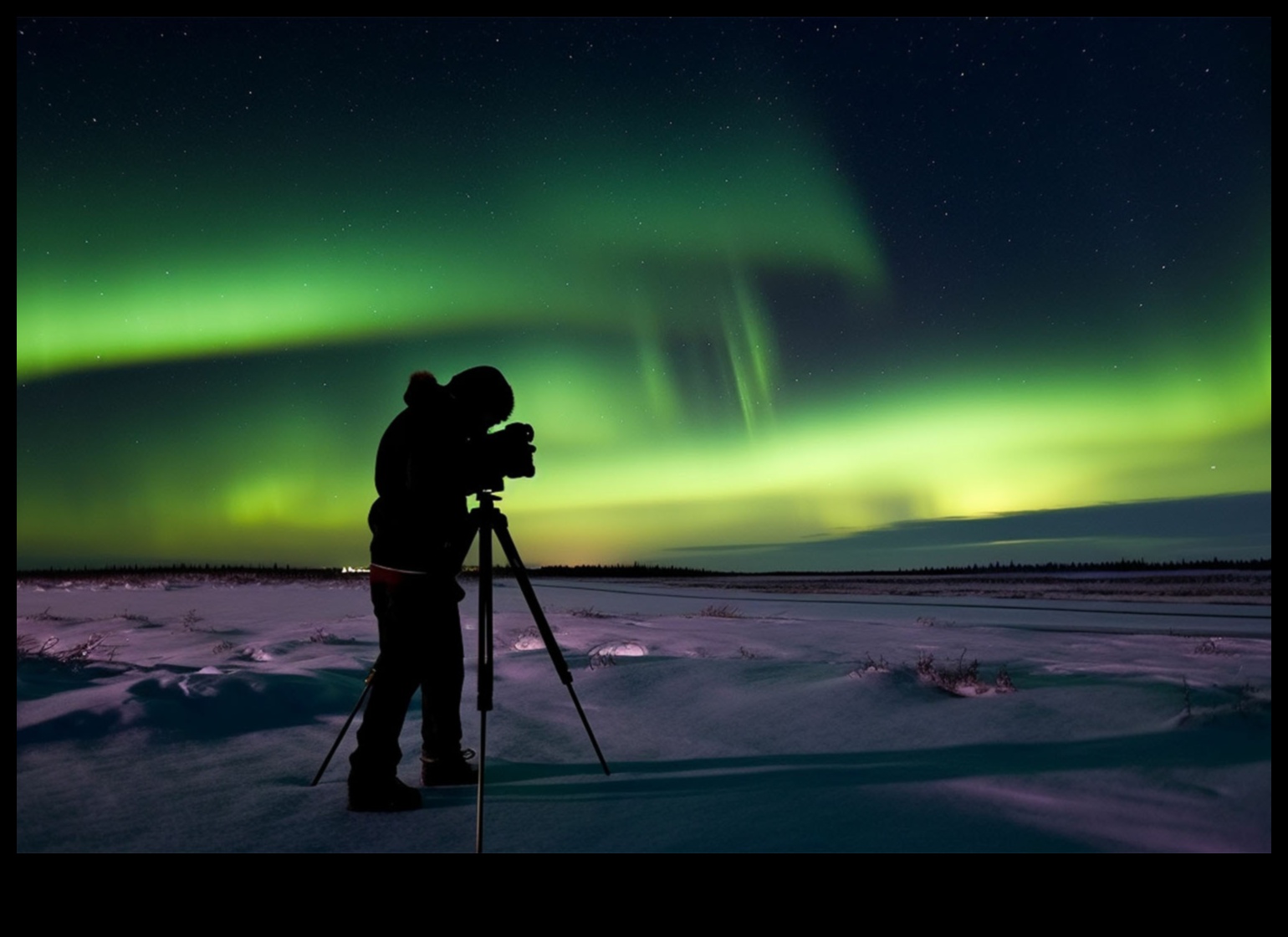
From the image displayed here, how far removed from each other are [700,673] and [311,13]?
486 cm

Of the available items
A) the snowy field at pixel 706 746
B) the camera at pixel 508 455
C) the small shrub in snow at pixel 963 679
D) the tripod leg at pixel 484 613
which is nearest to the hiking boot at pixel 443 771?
the snowy field at pixel 706 746

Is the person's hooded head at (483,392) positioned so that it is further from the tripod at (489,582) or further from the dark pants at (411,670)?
the dark pants at (411,670)

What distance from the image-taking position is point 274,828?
3.21 meters

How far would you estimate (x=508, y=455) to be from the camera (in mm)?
3561

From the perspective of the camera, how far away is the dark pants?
11.2 feet

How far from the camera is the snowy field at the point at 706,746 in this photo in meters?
3.10

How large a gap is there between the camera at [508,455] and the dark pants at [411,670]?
571 millimetres

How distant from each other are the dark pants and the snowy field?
30 cm

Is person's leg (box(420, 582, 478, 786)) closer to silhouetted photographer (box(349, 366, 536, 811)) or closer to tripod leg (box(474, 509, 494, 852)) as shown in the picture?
silhouetted photographer (box(349, 366, 536, 811))

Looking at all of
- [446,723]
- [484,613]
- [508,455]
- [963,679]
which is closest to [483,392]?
[508,455]
